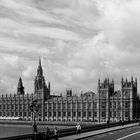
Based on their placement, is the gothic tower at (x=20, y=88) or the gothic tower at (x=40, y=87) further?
the gothic tower at (x=20, y=88)

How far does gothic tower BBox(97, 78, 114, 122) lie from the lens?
147m

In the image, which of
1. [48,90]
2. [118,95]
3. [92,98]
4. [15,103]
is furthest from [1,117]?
[118,95]

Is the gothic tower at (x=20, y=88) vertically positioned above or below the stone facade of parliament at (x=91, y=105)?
above

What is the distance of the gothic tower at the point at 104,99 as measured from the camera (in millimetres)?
146875

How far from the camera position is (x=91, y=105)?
15075cm

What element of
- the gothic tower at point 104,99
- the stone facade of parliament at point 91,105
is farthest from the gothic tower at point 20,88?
the gothic tower at point 104,99

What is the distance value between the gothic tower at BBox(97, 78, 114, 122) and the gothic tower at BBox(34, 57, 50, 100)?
97.7ft

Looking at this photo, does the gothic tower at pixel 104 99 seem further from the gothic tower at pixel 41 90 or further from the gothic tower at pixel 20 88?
the gothic tower at pixel 20 88

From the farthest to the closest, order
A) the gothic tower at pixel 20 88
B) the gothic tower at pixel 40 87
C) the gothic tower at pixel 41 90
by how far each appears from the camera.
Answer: the gothic tower at pixel 20 88
the gothic tower at pixel 40 87
the gothic tower at pixel 41 90

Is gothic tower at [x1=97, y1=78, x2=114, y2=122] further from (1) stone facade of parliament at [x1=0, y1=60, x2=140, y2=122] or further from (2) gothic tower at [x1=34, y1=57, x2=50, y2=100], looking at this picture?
(2) gothic tower at [x1=34, y1=57, x2=50, y2=100]

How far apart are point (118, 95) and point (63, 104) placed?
25.3 m

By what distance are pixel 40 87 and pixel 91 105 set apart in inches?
1331

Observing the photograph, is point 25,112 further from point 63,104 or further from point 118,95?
point 118,95

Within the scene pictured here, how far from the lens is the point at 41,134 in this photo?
34.2 meters
